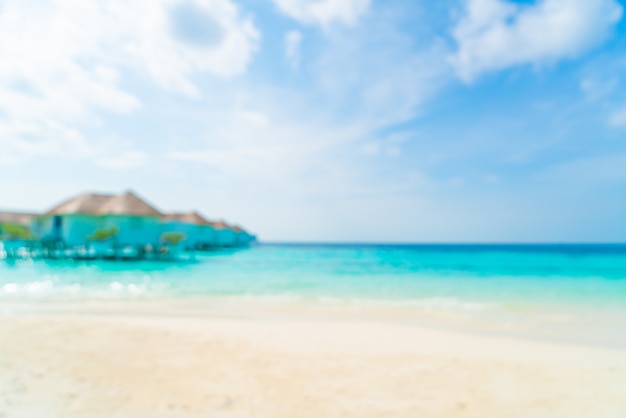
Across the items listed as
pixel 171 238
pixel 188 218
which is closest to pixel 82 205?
pixel 171 238

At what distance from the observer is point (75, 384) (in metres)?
3.67

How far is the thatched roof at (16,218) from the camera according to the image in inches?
1236

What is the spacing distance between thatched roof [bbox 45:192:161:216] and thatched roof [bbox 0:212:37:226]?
28.7ft

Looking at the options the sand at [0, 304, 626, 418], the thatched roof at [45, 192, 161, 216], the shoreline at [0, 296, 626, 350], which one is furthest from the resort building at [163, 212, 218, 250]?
the sand at [0, 304, 626, 418]

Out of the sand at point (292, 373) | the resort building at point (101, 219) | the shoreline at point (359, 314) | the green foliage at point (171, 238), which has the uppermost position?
the resort building at point (101, 219)

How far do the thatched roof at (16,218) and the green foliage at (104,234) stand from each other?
11.1 metres

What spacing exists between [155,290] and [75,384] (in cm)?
825

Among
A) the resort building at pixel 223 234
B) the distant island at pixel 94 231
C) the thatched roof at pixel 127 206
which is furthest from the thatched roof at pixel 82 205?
the resort building at pixel 223 234

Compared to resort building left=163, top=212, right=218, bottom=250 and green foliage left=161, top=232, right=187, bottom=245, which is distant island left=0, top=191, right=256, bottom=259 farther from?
resort building left=163, top=212, right=218, bottom=250

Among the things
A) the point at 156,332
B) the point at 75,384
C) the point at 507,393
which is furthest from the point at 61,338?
the point at 507,393

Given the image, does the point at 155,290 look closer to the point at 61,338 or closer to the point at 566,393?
the point at 61,338

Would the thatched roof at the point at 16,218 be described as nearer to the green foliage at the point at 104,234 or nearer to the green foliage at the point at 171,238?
the green foliage at the point at 104,234

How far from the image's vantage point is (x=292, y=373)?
409 centimetres

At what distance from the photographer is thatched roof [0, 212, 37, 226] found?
3139cm
